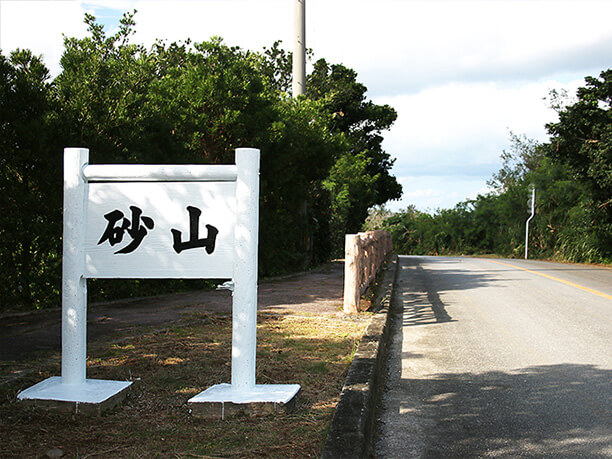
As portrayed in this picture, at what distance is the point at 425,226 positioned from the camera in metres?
43.8

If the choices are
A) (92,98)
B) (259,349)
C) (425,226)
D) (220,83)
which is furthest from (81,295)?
(425,226)

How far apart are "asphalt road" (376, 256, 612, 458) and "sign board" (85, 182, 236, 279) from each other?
1.75m

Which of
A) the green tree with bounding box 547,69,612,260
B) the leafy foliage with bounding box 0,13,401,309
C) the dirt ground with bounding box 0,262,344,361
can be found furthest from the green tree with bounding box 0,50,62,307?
the green tree with bounding box 547,69,612,260

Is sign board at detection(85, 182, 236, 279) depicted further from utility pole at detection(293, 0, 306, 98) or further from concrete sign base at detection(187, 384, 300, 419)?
utility pole at detection(293, 0, 306, 98)

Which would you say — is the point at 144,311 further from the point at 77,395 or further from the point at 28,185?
the point at 77,395

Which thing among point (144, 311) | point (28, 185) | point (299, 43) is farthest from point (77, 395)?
point (299, 43)

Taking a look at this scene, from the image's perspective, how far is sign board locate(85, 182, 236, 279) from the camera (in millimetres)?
4223

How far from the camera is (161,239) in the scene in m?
4.26

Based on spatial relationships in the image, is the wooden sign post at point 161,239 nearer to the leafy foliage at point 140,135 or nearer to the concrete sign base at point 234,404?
the concrete sign base at point 234,404

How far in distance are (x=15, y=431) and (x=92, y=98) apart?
5559 mm

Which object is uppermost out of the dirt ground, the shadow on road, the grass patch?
the dirt ground

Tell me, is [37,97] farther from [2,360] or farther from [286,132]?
[286,132]

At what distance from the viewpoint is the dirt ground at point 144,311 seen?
602cm

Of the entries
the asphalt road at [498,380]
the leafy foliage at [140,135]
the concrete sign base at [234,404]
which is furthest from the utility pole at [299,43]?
the concrete sign base at [234,404]
